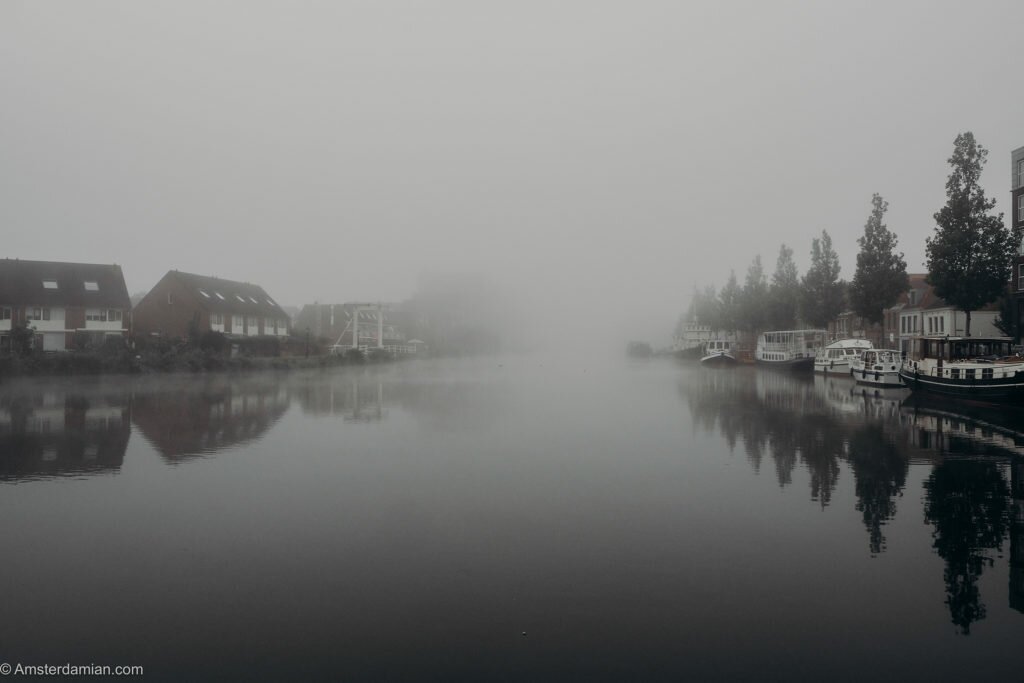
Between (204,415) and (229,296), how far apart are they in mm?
52525

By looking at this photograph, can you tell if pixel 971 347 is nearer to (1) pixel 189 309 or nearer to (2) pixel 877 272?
(2) pixel 877 272

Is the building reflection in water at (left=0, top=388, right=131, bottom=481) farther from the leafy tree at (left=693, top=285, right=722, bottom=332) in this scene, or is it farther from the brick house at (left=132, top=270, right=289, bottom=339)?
the leafy tree at (left=693, top=285, right=722, bottom=332)

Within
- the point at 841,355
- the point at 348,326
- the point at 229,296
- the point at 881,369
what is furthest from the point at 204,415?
the point at 348,326

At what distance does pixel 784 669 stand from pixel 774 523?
4655 mm

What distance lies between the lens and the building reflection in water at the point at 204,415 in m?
17.6

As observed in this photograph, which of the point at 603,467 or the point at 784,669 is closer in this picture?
the point at 784,669

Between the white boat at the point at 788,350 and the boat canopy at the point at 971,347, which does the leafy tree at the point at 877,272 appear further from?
the boat canopy at the point at 971,347

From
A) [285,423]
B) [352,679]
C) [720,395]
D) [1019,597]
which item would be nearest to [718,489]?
[1019,597]

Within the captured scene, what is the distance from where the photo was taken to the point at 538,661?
19.8 ft

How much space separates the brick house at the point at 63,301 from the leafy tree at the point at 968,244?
5669 centimetres

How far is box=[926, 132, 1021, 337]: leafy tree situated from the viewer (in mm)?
40656

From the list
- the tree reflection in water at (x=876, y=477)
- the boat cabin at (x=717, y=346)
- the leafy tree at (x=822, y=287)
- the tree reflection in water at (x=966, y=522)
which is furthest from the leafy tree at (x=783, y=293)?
the tree reflection in water at (x=966, y=522)

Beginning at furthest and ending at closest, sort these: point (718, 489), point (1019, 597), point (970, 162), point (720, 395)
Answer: point (970, 162)
point (720, 395)
point (718, 489)
point (1019, 597)

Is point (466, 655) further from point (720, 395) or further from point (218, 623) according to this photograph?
point (720, 395)
